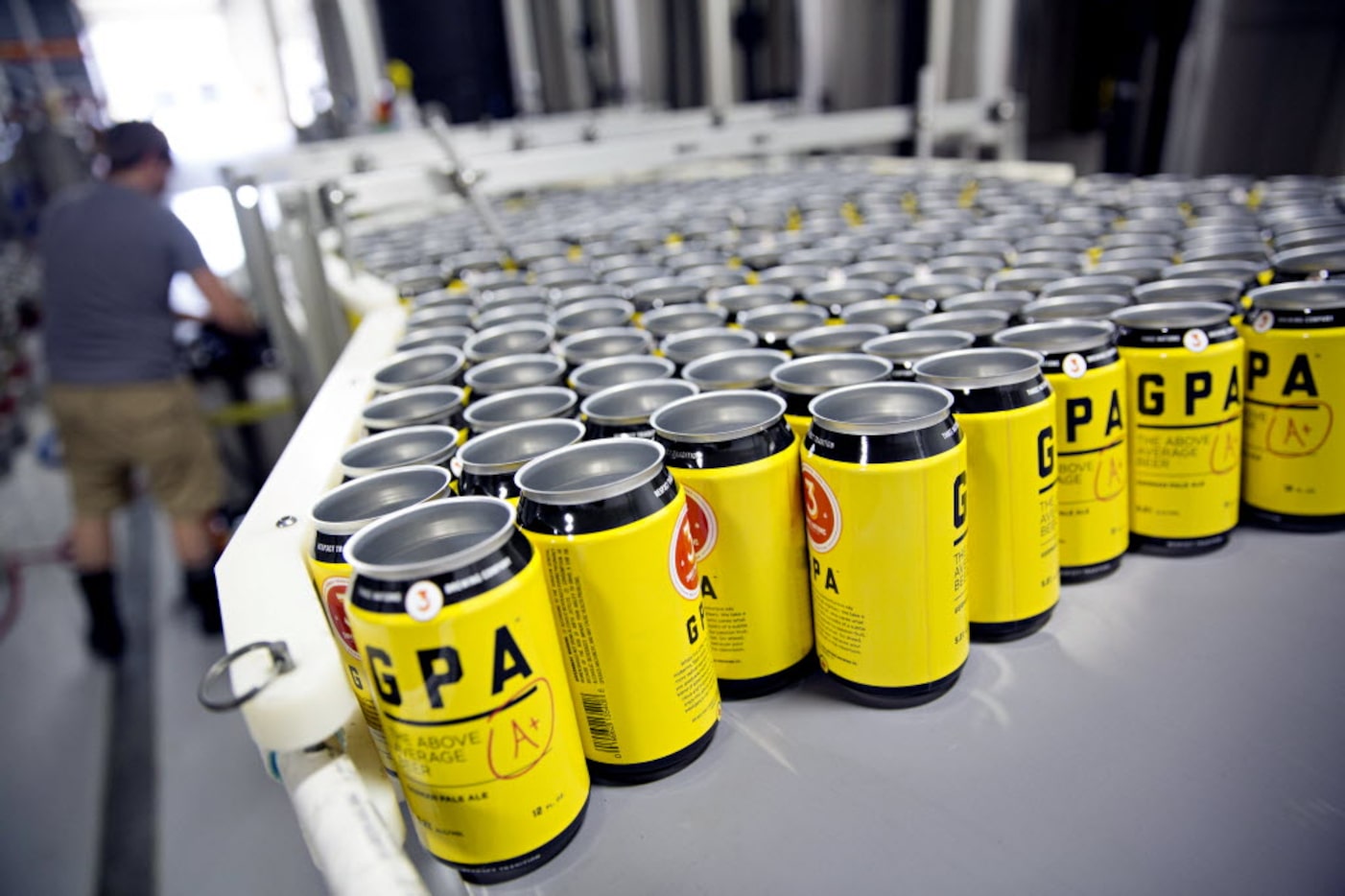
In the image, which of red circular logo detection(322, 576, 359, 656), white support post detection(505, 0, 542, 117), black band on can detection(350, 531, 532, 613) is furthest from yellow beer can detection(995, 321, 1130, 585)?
white support post detection(505, 0, 542, 117)

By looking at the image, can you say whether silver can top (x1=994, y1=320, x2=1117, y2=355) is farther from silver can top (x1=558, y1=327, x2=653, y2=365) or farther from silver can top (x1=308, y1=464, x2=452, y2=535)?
silver can top (x1=308, y1=464, x2=452, y2=535)

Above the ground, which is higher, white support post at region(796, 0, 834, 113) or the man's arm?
white support post at region(796, 0, 834, 113)

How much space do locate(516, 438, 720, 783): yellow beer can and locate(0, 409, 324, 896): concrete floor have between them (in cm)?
158

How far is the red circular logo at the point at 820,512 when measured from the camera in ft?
2.76

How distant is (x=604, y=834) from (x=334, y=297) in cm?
210

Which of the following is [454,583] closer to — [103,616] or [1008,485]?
[1008,485]

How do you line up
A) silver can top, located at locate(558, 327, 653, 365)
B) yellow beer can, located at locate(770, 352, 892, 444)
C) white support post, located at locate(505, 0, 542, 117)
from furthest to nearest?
1. white support post, located at locate(505, 0, 542, 117)
2. silver can top, located at locate(558, 327, 653, 365)
3. yellow beer can, located at locate(770, 352, 892, 444)

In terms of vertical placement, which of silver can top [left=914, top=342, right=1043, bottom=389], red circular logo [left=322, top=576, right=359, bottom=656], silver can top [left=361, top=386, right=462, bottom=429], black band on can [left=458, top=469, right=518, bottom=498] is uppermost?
silver can top [left=914, top=342, right=1043, bottom=389]

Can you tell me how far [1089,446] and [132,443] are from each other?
309 centimetres


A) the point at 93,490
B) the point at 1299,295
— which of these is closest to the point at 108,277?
the point at 93,490

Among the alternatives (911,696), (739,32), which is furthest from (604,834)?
(739,32)

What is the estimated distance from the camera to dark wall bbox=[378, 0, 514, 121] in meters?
7.73

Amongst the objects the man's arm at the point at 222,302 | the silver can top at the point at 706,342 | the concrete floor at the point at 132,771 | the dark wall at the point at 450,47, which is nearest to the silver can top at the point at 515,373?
the silver can top at the point at 706,342

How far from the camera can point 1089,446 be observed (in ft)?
3.29
